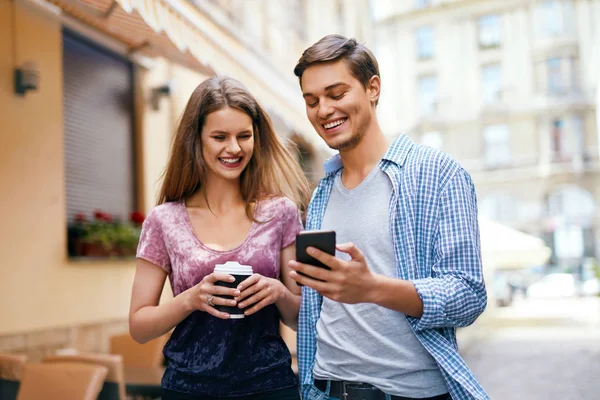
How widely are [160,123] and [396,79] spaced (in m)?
28.7

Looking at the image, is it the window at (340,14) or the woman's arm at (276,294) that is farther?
the window at (340,14)

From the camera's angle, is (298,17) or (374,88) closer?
(374,88)

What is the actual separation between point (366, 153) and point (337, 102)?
19 centimetres

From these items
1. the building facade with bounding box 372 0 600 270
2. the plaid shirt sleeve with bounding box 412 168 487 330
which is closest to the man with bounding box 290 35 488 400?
the plaid shirt sleeve with bounding box 412 168 487 330

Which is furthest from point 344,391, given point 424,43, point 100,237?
point 424,43

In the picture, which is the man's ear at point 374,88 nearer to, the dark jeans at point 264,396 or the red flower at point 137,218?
the dark jeans at point 264,396

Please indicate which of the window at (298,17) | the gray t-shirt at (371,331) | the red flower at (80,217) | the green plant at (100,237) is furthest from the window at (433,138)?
the gray t-shirt at (371,331)

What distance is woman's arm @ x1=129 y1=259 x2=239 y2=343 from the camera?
1.71 meters

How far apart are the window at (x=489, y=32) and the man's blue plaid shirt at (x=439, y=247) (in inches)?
1311

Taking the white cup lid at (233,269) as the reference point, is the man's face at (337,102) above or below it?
above

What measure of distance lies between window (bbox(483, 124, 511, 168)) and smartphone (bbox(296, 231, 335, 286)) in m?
31.9

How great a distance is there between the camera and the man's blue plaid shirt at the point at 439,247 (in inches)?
64.4

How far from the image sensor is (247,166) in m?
2.19

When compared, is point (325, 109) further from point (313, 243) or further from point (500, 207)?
point (500, 207)
